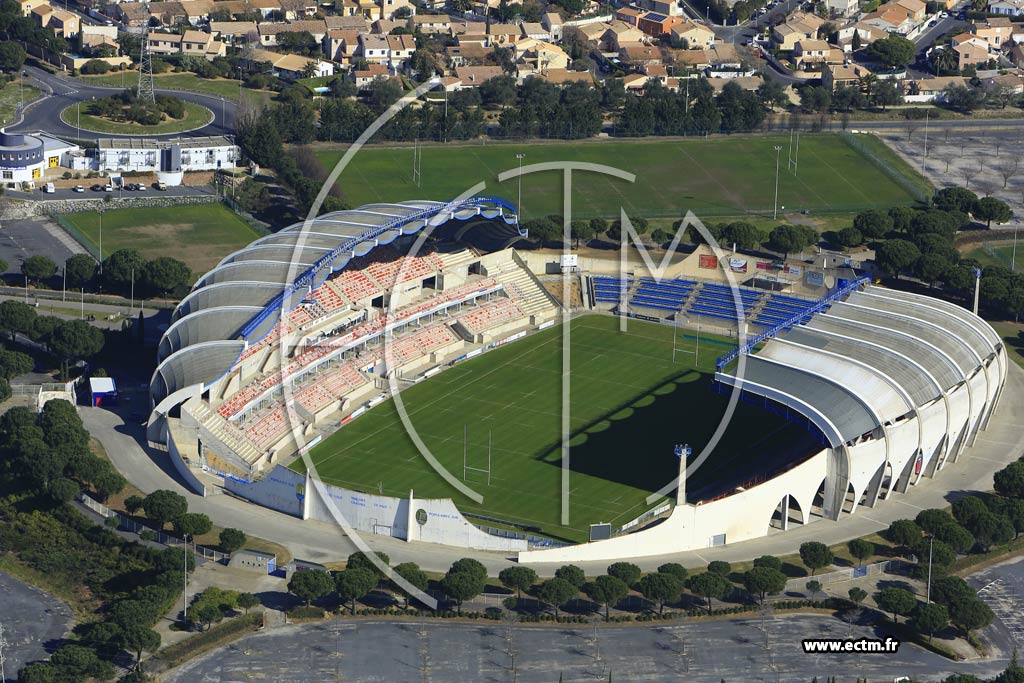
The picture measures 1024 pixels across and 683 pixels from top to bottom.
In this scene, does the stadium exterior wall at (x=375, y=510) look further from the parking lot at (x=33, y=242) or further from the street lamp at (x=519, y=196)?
the street lamp at (x=519, y=196)

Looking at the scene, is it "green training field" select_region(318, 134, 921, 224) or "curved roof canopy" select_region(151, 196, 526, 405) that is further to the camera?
"green training field" select_region(318, 134, 921, 224)

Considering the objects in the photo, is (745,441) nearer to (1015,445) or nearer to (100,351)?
(1015,445)

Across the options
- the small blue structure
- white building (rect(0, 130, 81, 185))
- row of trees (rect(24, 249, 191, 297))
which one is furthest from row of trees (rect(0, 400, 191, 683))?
white building (rect(0, 130, 81, 185))

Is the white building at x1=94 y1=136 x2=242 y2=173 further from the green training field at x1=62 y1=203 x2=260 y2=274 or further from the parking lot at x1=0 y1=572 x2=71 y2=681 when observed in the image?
the parking lot at x1=0 y1=572 x2=71 y2=681

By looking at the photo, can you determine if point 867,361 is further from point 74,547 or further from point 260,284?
point 74,547

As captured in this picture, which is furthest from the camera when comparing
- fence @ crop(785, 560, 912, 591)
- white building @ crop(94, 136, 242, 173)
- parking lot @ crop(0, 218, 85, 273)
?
white building @ crop(94, 136, 242, 173)

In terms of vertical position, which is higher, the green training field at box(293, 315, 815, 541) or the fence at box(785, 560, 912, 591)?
the green training field at box(293, 315, 815, 541)

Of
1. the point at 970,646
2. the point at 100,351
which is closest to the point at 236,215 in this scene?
the point at 100,351
